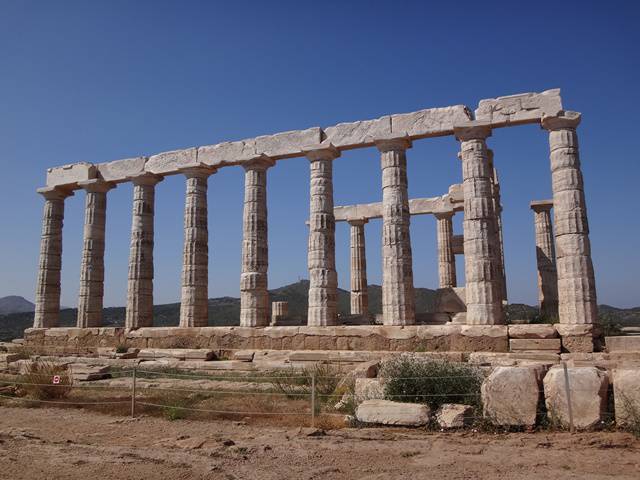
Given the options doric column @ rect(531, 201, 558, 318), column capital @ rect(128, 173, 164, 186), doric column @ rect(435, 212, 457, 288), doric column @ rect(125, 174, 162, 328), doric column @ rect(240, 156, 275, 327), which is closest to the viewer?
doric column @ rect(240, 156, 275, 327)

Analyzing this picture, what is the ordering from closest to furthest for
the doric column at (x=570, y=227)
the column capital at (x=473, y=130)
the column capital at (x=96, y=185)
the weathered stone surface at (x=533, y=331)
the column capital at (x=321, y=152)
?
the weathered stone surface at (x=533, y=331) < the doric column at (x=570, y=227) < the column capital at (x=473, y=130) < the column capital at (x=321, y=152) < the column capital at (x=96, y=185)

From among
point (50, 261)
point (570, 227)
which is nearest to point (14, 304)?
point (50, 261)

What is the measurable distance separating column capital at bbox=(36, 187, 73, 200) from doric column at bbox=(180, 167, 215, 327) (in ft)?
22.2

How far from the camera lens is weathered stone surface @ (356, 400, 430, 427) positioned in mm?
8781

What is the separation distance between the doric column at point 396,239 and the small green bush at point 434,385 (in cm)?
692

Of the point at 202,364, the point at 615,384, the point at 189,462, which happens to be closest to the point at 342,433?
the point at 189,462

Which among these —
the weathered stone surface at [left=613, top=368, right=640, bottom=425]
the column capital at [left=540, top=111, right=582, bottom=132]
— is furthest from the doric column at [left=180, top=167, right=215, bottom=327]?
the weathered stone surface at [left=613, top=368, right=640, bottom=425]

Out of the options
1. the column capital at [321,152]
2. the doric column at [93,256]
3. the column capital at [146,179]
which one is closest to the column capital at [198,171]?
the column capital at [146,179]

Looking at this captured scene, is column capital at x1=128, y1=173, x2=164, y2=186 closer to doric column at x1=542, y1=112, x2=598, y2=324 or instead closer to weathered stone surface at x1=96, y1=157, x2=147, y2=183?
weathered stone surface at x1=96, y1=157, x2=147, y2=183

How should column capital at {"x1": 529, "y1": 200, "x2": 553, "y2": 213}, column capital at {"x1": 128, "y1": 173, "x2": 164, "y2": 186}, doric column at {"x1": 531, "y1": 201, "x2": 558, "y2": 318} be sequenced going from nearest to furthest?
1. column capital at {"x1": 128, "y1": 173, "x2": 164, "y2": 186}
2. doric column at {"x1": 531, "y1": 201, "x2": 558, "y2": 318}
3. column capital at {"x1": 529, "y1": 200, "x2": 553, "y2": 213}

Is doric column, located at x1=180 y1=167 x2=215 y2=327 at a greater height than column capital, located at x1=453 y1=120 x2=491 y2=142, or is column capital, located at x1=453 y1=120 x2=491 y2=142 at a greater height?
column capital, located at x1=453 y1=120 x2=491 y2=142

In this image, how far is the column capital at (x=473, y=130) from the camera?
16781mm

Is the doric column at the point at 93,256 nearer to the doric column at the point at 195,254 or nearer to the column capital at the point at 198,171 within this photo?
the column capital at the point at 198,171

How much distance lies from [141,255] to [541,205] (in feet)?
57.3
